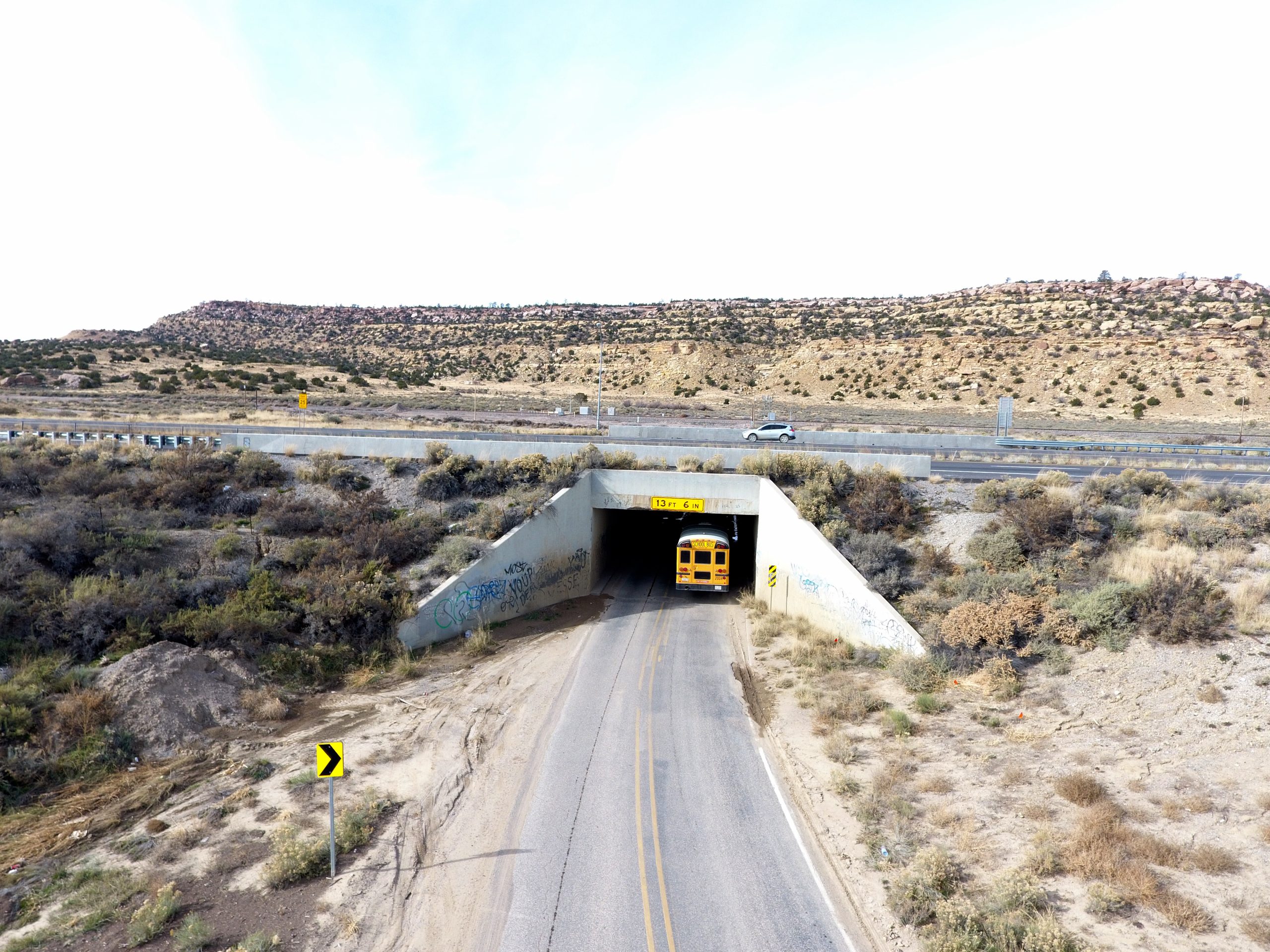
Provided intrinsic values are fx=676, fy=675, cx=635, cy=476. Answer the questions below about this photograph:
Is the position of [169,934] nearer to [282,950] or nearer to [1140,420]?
[282,950]

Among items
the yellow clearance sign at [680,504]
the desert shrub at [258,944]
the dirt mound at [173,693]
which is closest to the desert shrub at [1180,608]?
the yellow clearance sign at [680,504]

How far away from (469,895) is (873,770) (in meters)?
8.30

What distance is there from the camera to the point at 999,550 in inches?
842

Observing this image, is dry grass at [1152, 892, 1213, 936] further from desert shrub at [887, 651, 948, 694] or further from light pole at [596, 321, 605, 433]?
light pole at [596, 321, 605, 433]

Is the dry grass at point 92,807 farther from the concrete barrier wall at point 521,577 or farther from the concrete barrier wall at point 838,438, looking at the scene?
the concrete barrier wall at point 838,438

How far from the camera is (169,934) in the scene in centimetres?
959

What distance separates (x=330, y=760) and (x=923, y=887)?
9.52 meters

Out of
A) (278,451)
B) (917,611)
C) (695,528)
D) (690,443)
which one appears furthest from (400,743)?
(690,443)

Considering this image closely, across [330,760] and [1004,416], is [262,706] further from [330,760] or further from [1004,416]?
[1004,416]

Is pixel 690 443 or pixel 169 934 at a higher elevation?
pixel 690 443

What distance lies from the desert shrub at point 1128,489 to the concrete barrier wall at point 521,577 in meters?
19.2

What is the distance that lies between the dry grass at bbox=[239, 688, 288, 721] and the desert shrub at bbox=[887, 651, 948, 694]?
52.3ft

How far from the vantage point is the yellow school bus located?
1105 inches

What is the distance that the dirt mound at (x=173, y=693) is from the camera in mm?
15305
